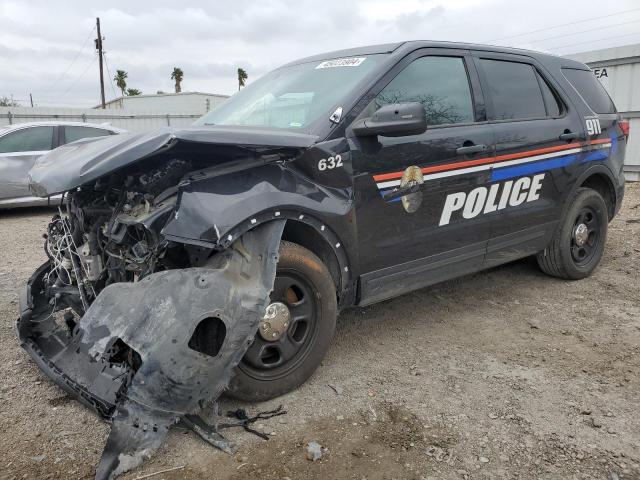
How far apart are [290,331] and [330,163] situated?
924mm

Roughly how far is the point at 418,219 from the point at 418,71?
0.95 metres

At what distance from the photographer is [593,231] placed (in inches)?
193

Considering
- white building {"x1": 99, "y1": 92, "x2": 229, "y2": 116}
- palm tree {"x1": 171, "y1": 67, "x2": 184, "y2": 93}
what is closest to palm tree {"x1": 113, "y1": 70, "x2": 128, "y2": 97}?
palm tree {"x1": 171, "y1": 67, "x2": 184, "y2": 93}

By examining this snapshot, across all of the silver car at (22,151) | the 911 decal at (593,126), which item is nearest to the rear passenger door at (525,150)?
the 911 decal at (593,126)

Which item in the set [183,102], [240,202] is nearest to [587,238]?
[240,202]

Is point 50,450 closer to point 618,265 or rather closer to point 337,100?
point 337,100

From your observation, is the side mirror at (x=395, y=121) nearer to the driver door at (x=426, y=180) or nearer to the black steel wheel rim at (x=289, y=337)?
the driver door at (x=426, y=180)

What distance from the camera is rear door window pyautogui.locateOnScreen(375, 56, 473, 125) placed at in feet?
10.8

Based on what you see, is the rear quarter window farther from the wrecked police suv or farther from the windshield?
the windshield

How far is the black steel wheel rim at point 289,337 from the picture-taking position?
8.85 ft

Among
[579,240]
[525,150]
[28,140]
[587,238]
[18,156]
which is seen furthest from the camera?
[28,140]

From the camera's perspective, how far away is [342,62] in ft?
11.4

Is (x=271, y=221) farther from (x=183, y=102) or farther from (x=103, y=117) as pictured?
(x=183, y=102)

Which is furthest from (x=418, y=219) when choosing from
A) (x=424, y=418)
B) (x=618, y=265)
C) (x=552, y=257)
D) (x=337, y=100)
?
(x=618, y=265)
